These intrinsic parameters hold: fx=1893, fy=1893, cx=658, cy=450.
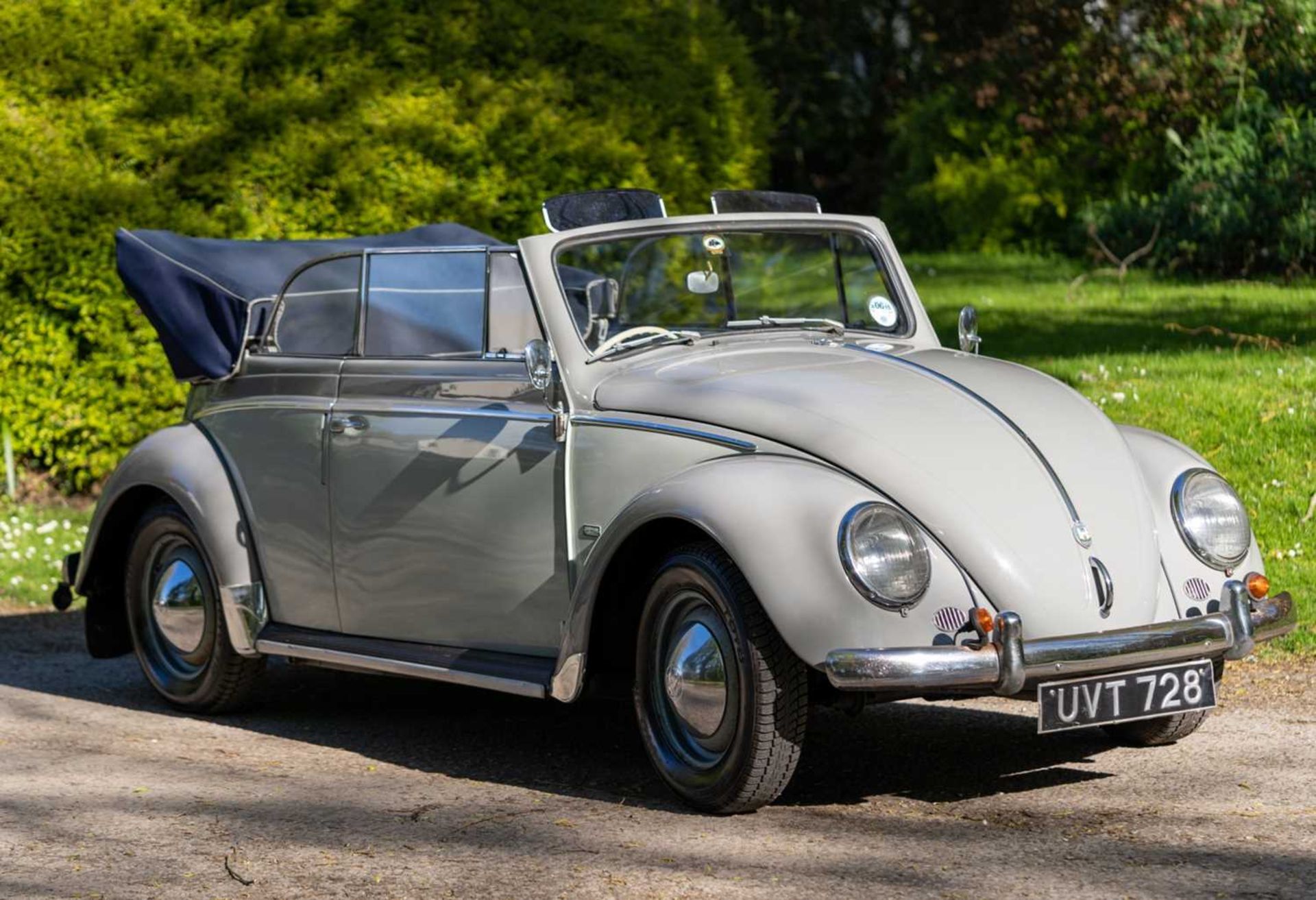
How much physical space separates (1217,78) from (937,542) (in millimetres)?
11584

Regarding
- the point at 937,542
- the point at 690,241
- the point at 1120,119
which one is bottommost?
the point at 937,542

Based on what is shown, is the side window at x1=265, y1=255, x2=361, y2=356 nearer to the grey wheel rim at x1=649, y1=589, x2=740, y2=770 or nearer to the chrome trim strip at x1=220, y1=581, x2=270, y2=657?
the chrome trim strip at x1=220, y1=581, x2=270, y2=657

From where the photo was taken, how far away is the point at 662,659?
5.30m

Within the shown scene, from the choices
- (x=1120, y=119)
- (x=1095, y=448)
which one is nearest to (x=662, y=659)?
(x=1095, y=448)

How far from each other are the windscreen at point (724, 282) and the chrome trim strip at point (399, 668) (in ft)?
3.66

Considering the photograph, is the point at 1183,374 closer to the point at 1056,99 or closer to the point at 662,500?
the point at 662,500

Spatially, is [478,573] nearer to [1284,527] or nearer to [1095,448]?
[1095,448]

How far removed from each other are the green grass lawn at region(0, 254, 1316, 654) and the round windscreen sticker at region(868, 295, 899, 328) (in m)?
2.09

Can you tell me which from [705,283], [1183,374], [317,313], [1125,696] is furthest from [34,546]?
[1125,696]

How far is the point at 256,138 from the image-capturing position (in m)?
11.5

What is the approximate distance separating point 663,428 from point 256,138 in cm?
680

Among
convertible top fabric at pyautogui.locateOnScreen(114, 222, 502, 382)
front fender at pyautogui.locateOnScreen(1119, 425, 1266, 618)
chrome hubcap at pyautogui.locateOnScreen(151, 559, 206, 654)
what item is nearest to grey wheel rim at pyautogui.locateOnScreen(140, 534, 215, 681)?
chrome hubcap at pyautogui.locateOnScreen(151, 559, 206, 654)

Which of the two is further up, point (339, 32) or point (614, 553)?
point (339, 32)

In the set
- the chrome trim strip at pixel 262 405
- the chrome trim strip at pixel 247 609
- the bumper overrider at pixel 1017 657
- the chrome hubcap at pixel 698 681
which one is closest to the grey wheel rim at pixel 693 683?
the chrome hubcap at pixel 698 681
